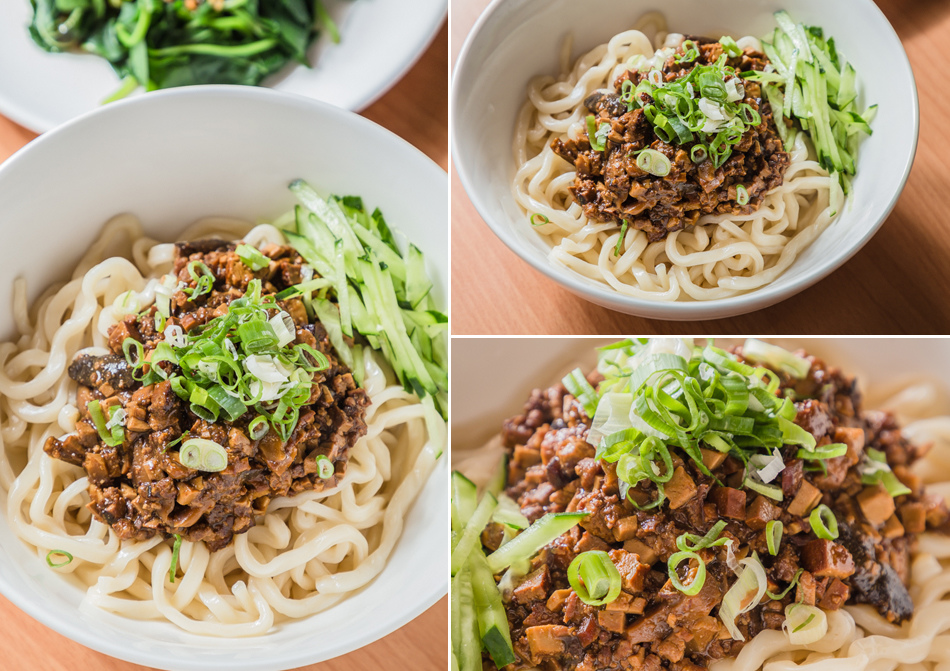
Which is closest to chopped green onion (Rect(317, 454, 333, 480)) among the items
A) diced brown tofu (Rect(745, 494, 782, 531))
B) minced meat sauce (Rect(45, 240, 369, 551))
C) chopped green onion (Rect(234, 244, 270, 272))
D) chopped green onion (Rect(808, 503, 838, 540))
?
minced meat sauce (Rect(45, 240, 369, 551))

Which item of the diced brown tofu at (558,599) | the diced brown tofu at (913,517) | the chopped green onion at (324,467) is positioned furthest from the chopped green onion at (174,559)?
the diced brown tofu at (913,517)

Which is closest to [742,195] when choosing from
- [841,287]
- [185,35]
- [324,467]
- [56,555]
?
[841,287]

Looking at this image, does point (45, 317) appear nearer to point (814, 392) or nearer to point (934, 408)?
point (814, 392)

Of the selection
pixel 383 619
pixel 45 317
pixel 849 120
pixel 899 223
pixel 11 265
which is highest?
pixel 849 120

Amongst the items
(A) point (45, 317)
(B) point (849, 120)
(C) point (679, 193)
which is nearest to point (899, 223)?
(B) point (849, 120)

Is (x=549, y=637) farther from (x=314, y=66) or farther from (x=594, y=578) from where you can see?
(x=314, y=66)

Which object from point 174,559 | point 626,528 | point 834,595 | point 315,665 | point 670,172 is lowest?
point 315,665
